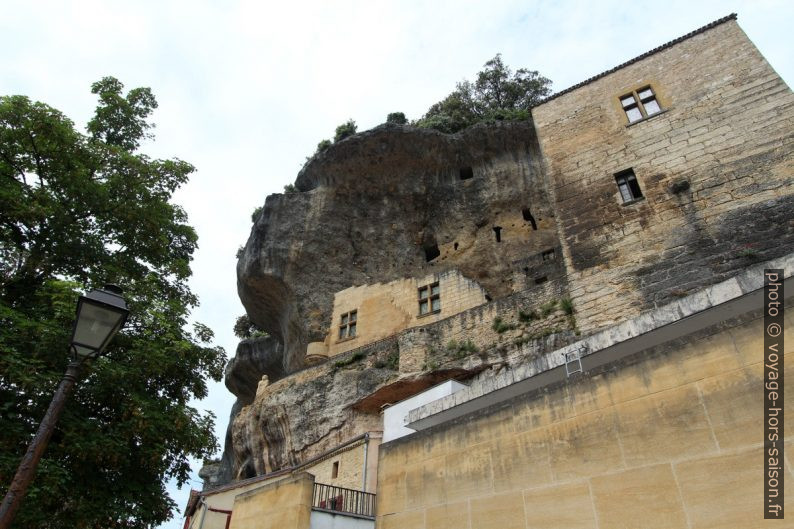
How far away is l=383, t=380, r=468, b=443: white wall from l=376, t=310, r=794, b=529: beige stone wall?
20.4 ft

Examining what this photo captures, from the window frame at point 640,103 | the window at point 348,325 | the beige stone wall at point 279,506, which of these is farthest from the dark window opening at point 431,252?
the beige stone wall at point 279,506

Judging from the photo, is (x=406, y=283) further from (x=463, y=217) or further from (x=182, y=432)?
(x=182, y=432)

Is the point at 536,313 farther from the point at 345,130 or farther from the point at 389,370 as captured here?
the point at 345,130

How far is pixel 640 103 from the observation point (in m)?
14.1

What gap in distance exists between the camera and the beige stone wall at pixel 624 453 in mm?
3783

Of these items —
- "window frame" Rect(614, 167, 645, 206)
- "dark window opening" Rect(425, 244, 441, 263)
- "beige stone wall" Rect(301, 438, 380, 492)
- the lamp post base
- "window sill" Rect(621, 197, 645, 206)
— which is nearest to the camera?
the lamp post base

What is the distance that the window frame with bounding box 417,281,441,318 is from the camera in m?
18.5

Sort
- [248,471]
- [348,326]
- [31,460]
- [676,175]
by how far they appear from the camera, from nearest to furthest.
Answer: [31,460], [676,175], [248,471], [348,326]

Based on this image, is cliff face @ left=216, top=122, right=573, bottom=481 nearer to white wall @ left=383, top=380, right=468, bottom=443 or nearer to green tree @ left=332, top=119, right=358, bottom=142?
green tree @ left=332, top=119, right=358, bottom=142

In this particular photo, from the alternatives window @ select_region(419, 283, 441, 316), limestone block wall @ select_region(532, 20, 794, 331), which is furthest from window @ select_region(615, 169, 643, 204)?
window @ select_region(419, 283, 441, 316)

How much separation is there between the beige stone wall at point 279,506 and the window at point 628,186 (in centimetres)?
1055

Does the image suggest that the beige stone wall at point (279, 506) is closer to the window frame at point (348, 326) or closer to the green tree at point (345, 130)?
the window frame at point (348, 326)

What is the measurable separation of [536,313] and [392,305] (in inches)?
276

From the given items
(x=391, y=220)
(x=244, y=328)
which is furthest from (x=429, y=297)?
(x=244, y=328)
